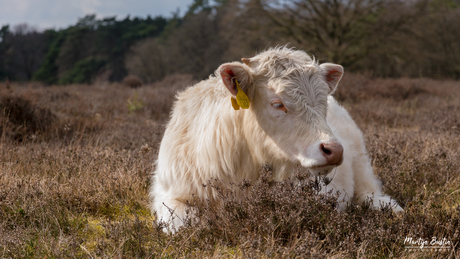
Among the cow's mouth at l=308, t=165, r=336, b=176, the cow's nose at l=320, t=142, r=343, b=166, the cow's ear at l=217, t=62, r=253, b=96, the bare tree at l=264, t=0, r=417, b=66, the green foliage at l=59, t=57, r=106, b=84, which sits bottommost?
the green foliage at l=59, t=57, r=106, b=84

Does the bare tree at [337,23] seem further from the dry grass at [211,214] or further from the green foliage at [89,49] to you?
the green foliage at [89,49]

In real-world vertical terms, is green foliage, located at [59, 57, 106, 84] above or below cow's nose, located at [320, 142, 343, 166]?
below

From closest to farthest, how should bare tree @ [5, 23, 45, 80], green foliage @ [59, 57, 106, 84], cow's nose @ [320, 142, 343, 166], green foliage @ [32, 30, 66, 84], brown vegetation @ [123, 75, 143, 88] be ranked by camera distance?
cow's nose @ [320, 142, 343, 166]
brown vegetation @ [123, 75, 143, 88]
bare tree @ [5, 23, 45, 80]
green foliage @ [59, 57, 106, 84]
green foliage @ [32, 30, 66, 84]

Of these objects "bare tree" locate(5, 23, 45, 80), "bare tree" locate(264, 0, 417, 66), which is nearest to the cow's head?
"bare tree" locate(264, 0, 417, 66)

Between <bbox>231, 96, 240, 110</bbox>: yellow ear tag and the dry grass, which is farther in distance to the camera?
<bbox>231, 96, 240, 110</bbox>: yellow ear tag

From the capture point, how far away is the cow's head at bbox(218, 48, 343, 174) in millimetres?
2383

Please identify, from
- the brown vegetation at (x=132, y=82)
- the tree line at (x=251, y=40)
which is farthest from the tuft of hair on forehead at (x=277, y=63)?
the brown vegetation at (x=132, y=82)

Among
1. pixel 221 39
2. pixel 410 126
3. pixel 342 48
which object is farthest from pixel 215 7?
pixel 410 126

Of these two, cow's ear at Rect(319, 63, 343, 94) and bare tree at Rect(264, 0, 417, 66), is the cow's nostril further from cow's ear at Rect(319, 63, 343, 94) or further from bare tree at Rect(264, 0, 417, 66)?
bare tree at Rect(264, 0, 417, 66)

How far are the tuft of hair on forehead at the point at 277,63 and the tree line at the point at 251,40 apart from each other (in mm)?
1610

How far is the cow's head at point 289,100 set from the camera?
238 centimetres

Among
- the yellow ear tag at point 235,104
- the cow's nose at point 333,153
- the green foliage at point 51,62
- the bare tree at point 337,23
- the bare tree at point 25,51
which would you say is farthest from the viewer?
the green foliage at point 51,62

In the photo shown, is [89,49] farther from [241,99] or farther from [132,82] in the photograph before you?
[241,99]

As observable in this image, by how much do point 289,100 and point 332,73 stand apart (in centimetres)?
85
